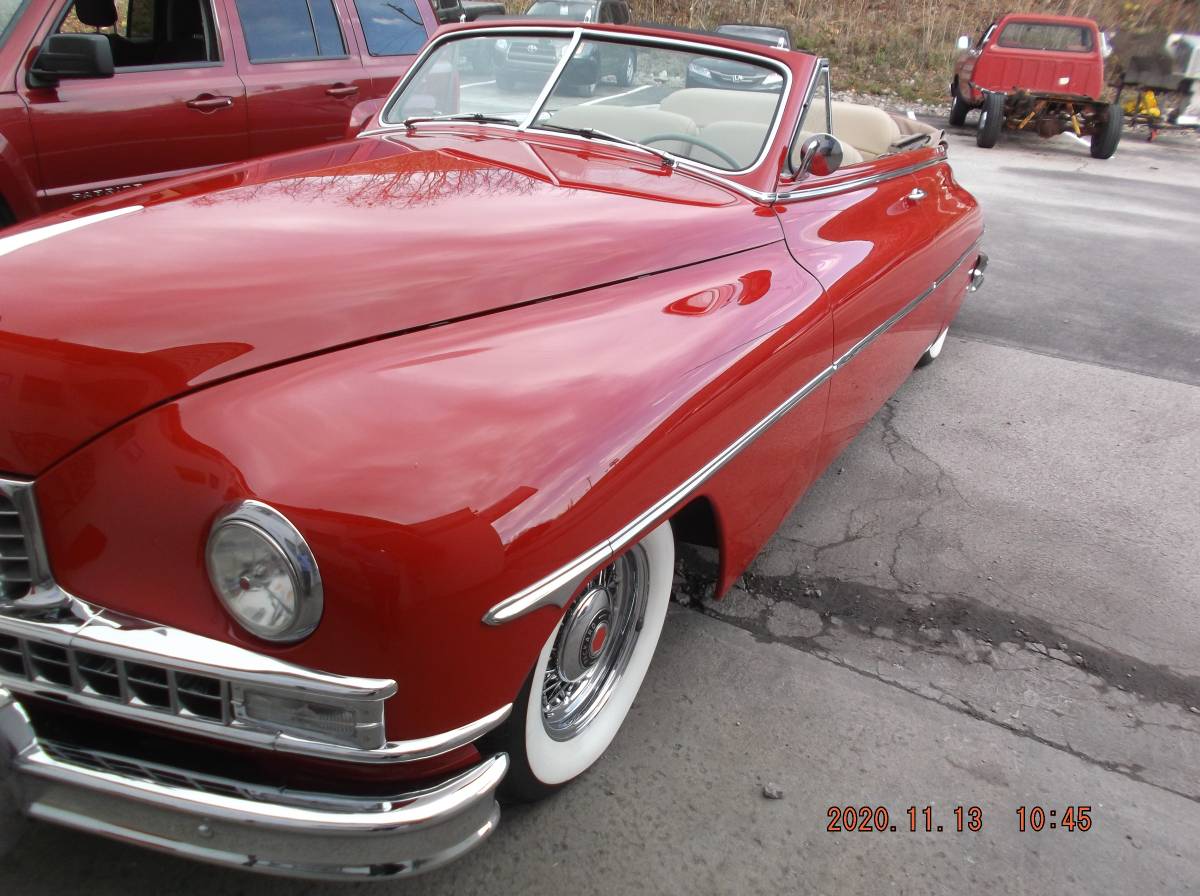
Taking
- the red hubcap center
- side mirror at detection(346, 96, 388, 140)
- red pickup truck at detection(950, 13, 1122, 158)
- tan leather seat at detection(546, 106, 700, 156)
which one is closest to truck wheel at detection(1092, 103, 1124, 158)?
red pickup truck at detection(950, 13, 1122, 158)

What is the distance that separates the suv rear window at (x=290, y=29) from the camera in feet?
16.2

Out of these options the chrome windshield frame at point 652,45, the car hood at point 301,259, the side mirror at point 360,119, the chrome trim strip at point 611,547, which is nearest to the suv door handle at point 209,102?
the side mirror at point 360,119

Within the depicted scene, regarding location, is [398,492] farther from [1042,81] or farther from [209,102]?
[1042,81]

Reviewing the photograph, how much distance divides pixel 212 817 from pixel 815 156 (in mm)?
2420

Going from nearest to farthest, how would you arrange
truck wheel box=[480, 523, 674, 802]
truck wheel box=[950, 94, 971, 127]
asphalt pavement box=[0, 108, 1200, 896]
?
truck wheel box=[480, 523, 674, 802]
asphalt pavement box=[0, 108, 1200, 896]
truck wheel box=[950, 94, 971, 127]

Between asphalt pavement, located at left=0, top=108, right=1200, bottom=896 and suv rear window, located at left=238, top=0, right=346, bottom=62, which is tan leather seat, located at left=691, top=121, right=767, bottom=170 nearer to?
asphalt pavement, located at left=0, top=108, right=1200, bottom=896

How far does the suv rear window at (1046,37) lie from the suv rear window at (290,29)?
10494 mm

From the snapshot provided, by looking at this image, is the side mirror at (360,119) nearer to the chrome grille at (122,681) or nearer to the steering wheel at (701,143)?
the steering wheel at (701,143)

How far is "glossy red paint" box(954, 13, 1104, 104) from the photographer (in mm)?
11898

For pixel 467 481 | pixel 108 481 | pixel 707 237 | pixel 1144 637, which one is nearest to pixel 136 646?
pixel 108 481

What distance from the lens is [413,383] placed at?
64.6 inches

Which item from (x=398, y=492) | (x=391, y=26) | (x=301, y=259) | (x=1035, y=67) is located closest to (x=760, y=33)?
(x=1035, y=67)

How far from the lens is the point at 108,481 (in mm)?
1475

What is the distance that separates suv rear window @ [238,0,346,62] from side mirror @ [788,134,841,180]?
342 cm
